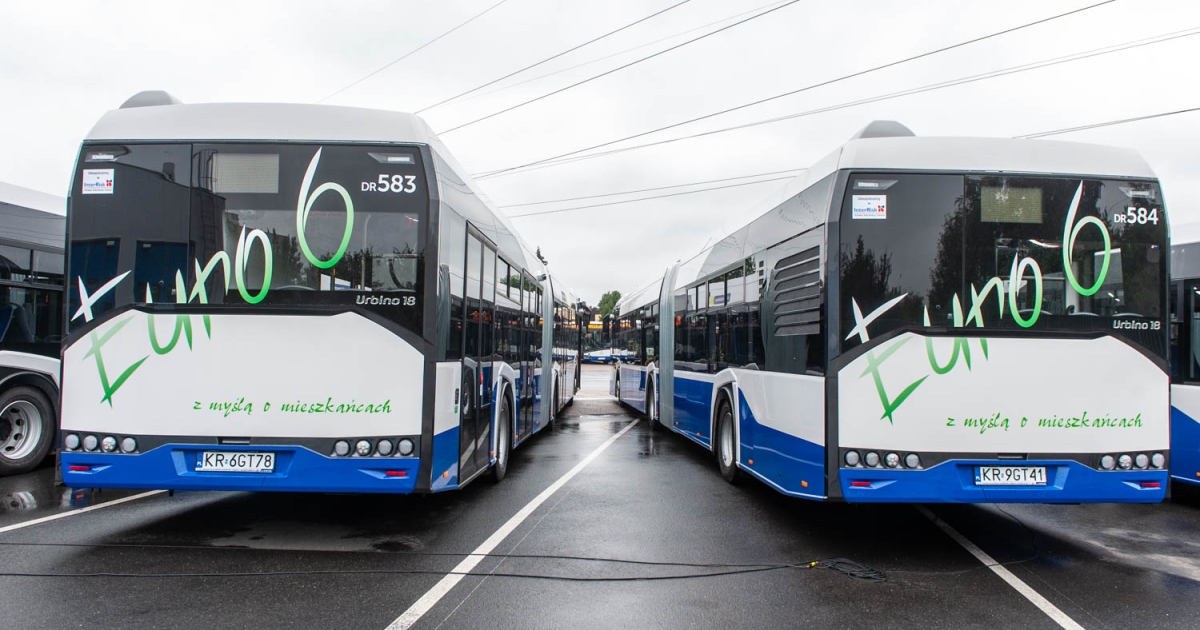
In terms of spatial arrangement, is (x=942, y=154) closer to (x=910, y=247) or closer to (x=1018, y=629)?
(x=910, y=247)

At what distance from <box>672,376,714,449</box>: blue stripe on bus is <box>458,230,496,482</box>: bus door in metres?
3.11

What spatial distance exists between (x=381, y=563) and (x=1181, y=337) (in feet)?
28.0

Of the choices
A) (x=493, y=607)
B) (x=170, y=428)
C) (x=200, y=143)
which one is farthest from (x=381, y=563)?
(x=200, y=143)

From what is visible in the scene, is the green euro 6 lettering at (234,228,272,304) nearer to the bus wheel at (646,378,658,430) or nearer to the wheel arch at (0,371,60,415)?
the wheel arch at (0,371,60,415)

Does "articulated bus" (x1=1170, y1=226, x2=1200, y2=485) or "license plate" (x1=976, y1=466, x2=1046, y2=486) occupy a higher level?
"articulated bus" (x1=1170, y1=226, x2=1200, y2=485)

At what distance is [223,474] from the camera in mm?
5660

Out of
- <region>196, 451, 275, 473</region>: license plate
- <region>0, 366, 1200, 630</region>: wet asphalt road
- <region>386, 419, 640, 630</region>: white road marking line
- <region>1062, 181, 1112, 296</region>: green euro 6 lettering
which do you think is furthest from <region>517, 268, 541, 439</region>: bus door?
<region>1062, 181, 1112, 296</region>: green euro 6 lettering

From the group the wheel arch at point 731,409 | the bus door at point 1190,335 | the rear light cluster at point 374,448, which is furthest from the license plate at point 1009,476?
the rear light cluster at point 374,448

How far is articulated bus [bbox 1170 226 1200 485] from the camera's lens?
805 centimetres

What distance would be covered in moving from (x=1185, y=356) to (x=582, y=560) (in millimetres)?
7070

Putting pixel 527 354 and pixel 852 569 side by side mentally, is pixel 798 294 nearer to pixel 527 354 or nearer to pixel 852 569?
pixel 852 569

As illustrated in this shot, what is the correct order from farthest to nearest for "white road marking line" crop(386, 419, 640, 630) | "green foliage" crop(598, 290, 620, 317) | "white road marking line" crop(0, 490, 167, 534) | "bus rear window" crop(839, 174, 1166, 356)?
"green foliage" crop(598, 290, 620, 317) < "white road marking line" crop(0, 490, 167, 534) < "bus rear window" crop(839, 174, 1166, 356) < "white road marking line" crop(386, 419, 640, 630)

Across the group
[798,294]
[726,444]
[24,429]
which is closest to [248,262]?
[798,294]

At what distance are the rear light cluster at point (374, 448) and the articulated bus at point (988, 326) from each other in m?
3.06
